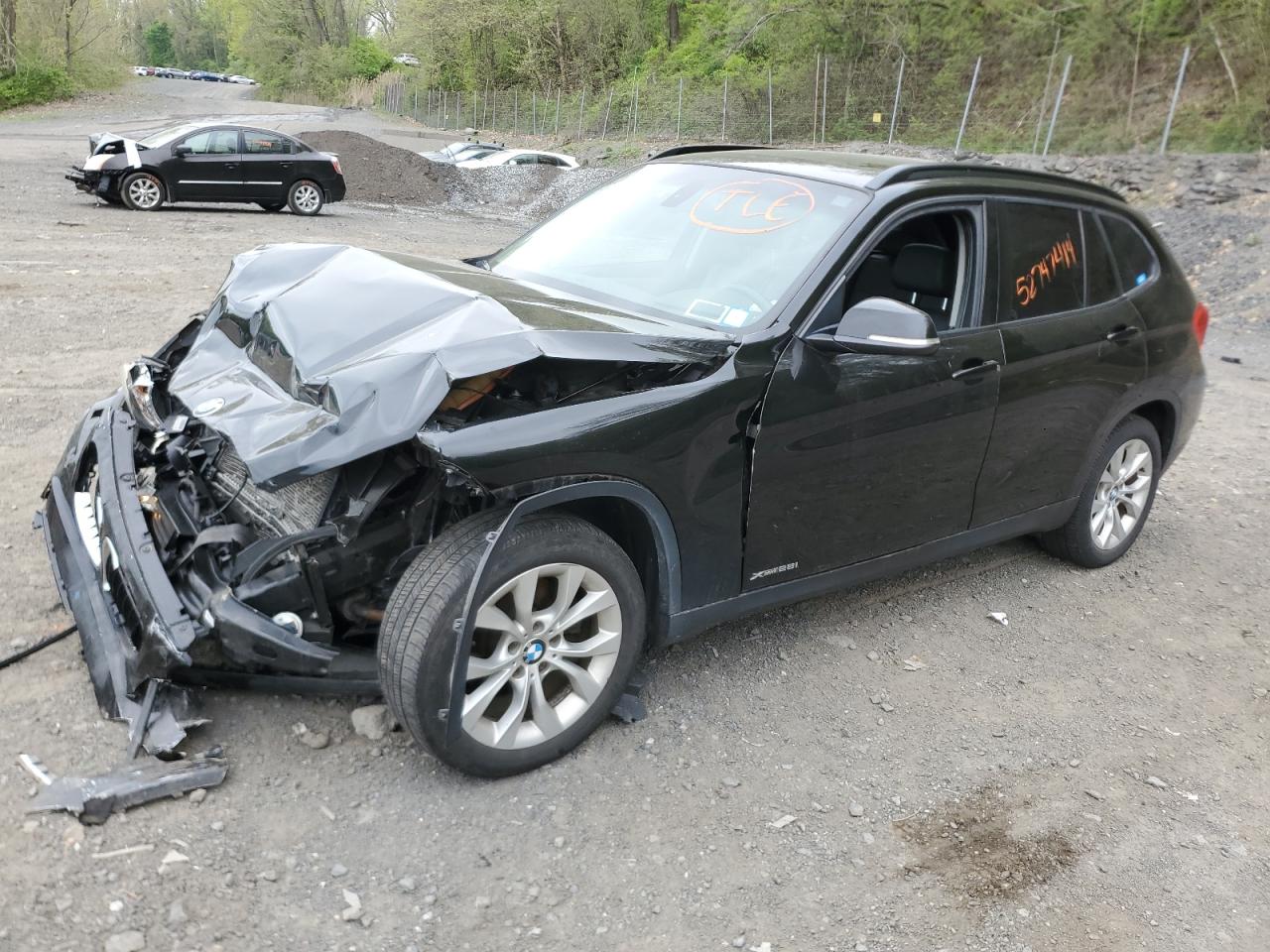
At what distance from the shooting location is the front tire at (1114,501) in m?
5.00

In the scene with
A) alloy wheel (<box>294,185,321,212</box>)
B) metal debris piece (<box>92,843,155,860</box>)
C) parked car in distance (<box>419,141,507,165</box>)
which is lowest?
parked car in distance (<box>419,141,507,165</box>)

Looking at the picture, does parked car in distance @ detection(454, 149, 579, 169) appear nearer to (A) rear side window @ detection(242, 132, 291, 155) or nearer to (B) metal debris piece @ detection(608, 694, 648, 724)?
(A) rear side window @ detection(242, 132, 291, 155)

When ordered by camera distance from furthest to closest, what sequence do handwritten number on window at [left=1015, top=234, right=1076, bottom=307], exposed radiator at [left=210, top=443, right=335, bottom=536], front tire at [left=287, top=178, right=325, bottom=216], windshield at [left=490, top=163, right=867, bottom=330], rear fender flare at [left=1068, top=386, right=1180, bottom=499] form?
1. front tire at [left=287, top=178, right=325, bottom=216]
2. rear fender flare at [left=1068, top=386, right=1180, bottom=499]
3. handwritten number on window at [left=1015, top=234, right=1076, bottom=307]
4. windshield at [left=490, top=163, right=867, bottom=330]
5. exposed radiator at [left=210, top=443, right=335, bottom=536]

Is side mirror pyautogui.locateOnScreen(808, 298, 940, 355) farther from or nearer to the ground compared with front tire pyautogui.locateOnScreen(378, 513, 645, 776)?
farther from the ground

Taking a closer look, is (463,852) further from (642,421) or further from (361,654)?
(642,421)

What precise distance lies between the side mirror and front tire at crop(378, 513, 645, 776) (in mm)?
1046

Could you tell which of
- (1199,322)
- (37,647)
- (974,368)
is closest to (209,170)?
(37,647)

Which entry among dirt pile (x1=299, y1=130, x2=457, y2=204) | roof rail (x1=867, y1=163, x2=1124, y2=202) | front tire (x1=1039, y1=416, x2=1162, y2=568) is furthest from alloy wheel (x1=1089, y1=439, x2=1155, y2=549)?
dirt pile (x1=299, y1=130, x2=457, y2=204)

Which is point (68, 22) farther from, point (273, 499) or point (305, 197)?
point (273, 499)

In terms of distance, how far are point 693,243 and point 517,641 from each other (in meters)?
1.76

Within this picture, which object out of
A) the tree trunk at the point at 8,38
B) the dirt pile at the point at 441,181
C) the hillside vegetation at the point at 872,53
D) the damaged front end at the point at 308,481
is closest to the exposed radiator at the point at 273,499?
the damaged front end at the point at 308,481

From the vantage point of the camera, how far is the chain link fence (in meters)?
23.8

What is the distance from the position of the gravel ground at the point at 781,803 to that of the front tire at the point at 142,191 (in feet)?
46.4

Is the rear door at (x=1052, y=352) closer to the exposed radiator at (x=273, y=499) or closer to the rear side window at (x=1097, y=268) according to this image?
the rear side window at (x=1097, y=268)
